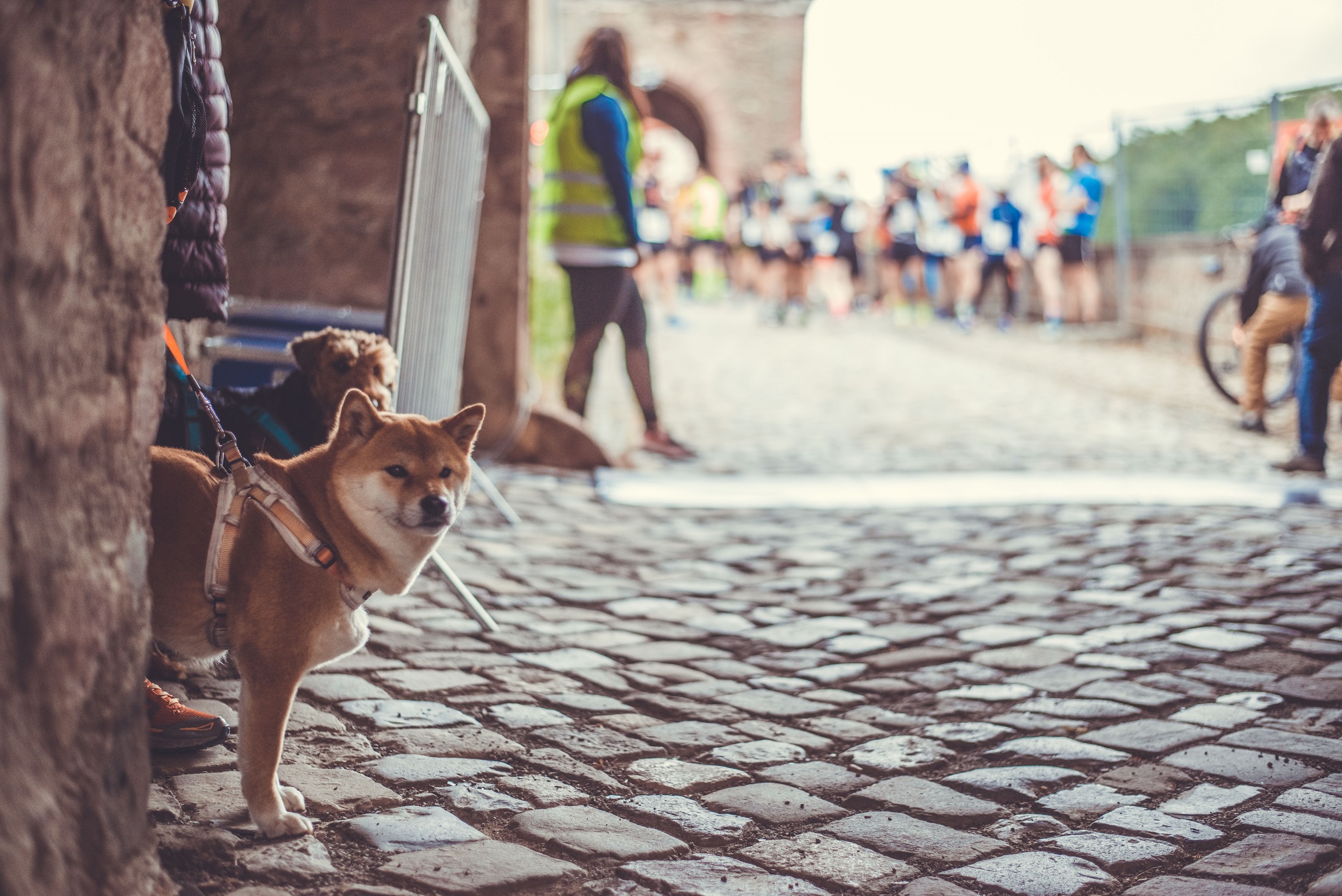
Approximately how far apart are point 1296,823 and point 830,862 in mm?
1091

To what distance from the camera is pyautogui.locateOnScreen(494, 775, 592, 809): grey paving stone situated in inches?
117

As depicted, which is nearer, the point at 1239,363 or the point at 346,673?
the point at 346,673

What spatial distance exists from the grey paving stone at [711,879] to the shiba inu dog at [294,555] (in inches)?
26.7

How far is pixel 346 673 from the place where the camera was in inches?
149

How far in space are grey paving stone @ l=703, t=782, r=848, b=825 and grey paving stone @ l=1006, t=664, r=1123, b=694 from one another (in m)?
1.21

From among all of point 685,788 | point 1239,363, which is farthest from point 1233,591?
point 1239,363

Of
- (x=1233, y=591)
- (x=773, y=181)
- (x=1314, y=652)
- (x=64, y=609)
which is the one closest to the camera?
(x=64, y=609)

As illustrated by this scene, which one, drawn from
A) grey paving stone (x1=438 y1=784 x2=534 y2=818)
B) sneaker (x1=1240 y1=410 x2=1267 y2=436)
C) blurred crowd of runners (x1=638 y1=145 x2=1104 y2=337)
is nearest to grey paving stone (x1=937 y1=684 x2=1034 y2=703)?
grey paving stone (x1=438 y1=784 x2=534 y2=818)

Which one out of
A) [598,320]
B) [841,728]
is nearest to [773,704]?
[841,728]

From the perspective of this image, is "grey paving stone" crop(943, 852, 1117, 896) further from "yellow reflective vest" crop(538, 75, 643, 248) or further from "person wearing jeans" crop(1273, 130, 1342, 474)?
"person wearing jeans" crop(1273, 130, 1342, 474)

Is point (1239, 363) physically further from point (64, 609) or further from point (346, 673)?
point (64, 609)

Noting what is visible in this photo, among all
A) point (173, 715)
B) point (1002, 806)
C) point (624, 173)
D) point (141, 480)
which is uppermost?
point (624, 173)

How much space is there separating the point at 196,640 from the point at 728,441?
712 cm

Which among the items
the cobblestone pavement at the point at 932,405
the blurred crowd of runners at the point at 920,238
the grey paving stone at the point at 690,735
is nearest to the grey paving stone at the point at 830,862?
the grey paving stone at the point at 690,735
